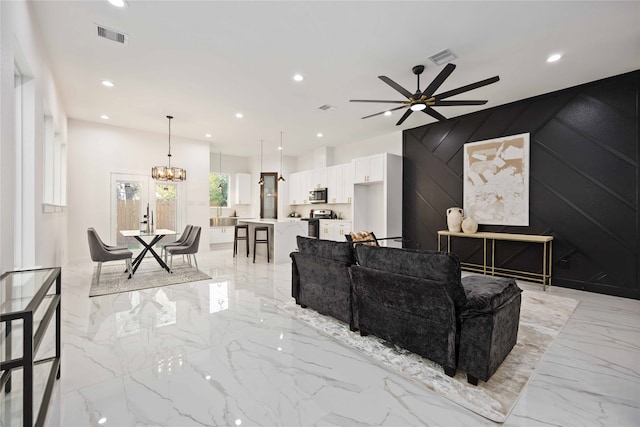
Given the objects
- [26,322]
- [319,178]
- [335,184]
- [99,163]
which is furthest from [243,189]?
[26,322]

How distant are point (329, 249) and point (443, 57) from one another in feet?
9.06

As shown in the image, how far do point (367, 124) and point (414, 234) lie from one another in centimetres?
270

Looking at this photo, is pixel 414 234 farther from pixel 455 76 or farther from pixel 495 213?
pixel 455 76

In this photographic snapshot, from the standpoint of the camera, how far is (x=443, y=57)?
356cm

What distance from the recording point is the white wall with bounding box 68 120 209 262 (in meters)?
6.29

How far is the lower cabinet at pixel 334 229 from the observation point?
7480 millimetres

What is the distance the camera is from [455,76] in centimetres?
406

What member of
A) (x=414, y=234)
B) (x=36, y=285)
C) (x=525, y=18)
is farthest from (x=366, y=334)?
(x=414, y=234)

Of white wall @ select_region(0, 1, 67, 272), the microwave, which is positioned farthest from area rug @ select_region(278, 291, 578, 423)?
the microwave

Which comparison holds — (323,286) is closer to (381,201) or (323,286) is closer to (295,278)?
(295,278)

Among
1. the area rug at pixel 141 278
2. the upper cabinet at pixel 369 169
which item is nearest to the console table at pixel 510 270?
the upper cabinet at pixel 369 169

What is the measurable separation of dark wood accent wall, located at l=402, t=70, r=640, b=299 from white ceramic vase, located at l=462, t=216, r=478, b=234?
194 millimetres

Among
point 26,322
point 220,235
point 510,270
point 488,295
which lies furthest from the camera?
point 220,235

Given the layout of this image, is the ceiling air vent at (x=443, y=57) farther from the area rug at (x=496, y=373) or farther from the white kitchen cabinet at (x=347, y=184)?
the white kitchen cabinet at (x=347, y=184)
